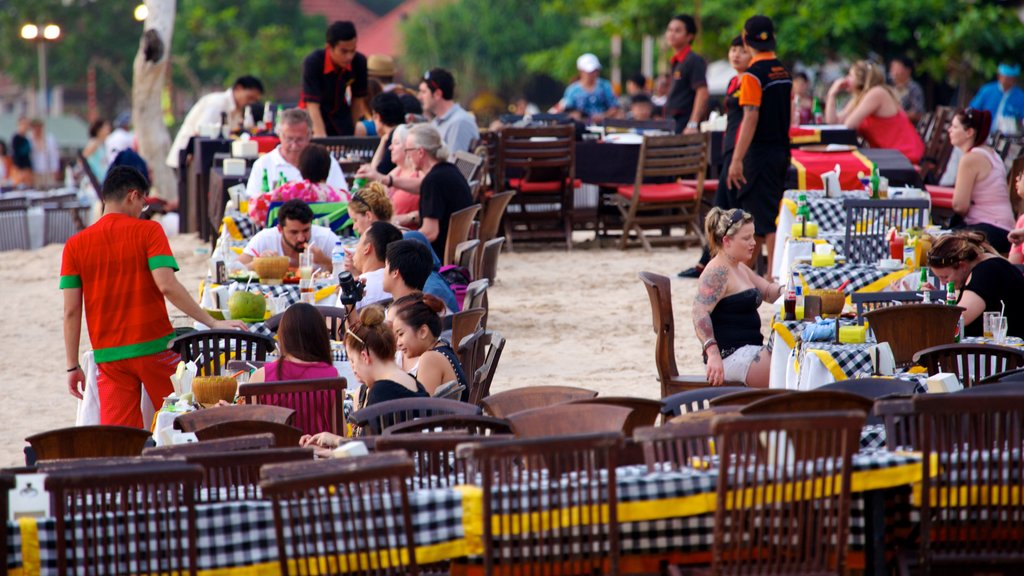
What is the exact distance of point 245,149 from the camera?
11.4 m

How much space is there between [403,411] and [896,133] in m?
8.63

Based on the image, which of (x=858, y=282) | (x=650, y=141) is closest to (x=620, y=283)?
(x=650, y=141)

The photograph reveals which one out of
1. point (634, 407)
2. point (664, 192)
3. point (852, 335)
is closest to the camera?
point (634, 407)

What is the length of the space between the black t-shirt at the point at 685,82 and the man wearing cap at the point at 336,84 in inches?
131

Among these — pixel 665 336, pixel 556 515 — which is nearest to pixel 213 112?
pixel 665 336

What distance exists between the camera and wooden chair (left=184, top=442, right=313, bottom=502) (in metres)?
3.73

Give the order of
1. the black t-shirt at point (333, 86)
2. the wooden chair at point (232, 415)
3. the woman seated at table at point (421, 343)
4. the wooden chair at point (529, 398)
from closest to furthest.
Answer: the wooden chair at point (232, 415) < the wooden chair at point (529, 398) < the woman seated at table at point (421, 343) < the black t-shirt at point (333, 86)

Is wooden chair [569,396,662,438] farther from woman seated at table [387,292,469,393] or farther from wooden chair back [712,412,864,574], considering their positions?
woman seated at table [387,292,469,393]

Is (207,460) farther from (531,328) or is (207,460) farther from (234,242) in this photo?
(531,328)

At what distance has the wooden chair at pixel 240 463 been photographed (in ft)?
12.2

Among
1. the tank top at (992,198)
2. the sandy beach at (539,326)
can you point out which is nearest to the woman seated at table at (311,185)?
the sandy beach at (539,326)

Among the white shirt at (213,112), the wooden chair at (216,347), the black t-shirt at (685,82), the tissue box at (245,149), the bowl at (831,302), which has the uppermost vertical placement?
the black t-shirt at (685,82)

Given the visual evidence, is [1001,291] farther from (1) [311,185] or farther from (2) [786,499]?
(1) [311,185]

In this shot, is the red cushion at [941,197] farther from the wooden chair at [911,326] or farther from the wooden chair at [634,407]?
the wooden chair at [634,407]
